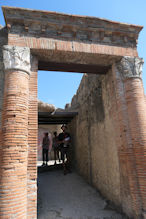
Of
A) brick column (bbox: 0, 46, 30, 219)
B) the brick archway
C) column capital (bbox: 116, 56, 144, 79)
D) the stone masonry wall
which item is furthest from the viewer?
the stone masonry wall

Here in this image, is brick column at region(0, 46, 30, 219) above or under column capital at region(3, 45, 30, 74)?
under

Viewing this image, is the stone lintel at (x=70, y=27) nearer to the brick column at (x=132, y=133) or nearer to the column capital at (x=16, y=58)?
the column capital at (x=16, y=58)

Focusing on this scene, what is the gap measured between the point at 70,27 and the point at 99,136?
3430mm

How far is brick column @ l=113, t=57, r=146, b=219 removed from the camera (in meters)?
3.59

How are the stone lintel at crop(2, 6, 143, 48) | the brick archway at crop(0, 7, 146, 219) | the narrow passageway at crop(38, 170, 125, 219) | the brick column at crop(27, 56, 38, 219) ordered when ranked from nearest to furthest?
the brick archway at crop(0, 7, 146, 219)
the brick column at crop(27, 56, 38, 219)
the stone lintel at crop(2, 6, 143, 48)
the narrow passageway at crop(38, 170, 125, 219)

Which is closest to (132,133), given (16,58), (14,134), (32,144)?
(32,144)

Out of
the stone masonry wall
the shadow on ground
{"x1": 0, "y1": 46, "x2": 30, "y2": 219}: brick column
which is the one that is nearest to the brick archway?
{"x1": 0, "y1": 46, "x2": 30, "y2": 219}: brick column

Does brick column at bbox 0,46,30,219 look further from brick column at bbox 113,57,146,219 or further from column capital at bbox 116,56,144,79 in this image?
column capital at bbox 116,56,144,79

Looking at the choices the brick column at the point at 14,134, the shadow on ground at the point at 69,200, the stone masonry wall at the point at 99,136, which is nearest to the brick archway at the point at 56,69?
the brick column at the point at 14,134

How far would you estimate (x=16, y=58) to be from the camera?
3498 millimetres

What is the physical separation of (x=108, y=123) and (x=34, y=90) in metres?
2.41

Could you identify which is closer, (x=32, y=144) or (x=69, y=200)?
(x=32, y=144)

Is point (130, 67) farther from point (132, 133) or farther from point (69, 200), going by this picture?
point (69, 200)

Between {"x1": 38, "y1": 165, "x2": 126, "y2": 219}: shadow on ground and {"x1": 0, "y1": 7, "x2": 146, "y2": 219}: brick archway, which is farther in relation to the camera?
{"x1": 38, "y1": 165, "x2": 126, "y2": 219}: shadow on ground
